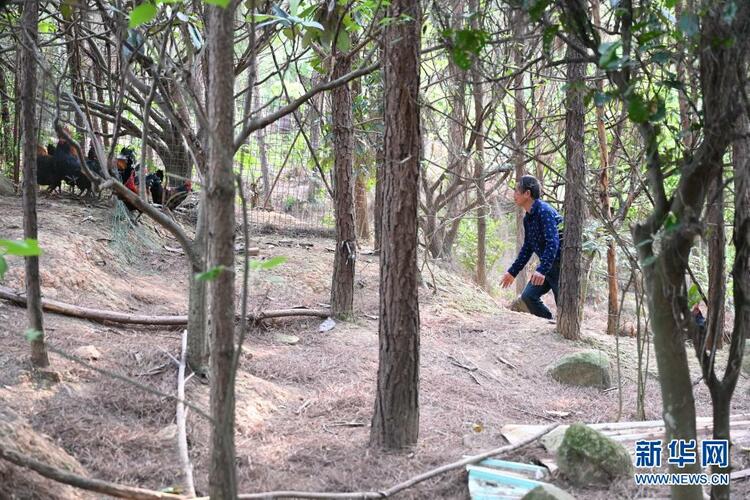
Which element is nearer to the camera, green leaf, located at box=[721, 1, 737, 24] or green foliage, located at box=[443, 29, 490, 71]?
green leaf, located at box=[721, 1, 737, 24]

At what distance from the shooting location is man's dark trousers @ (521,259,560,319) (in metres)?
6.93

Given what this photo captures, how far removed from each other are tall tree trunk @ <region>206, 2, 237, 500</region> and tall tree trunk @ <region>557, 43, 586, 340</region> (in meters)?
4.44

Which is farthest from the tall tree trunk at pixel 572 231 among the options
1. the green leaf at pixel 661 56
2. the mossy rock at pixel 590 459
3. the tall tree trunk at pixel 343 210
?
the green leaf at pixel 661 56

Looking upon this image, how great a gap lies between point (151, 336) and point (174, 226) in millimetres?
2236

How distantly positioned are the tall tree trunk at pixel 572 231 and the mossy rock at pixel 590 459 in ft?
Answer: 10.3

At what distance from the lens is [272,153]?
1145 cm

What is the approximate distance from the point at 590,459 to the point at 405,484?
0.95 meters

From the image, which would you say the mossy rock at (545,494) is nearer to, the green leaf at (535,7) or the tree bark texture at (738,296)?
the tree bark texture at (738,296)

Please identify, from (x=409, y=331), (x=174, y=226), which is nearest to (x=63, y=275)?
(x=174, y=226)

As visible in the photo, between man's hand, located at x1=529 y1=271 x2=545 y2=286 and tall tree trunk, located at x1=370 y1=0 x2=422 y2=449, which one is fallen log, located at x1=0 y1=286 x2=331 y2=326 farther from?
man's hand, located at x1=529 y1=271 x2=545 y2=286

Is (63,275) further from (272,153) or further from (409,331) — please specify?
(272,153)

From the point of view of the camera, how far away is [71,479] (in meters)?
2.29

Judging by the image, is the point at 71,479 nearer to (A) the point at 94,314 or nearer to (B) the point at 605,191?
(A) the point at 94,314

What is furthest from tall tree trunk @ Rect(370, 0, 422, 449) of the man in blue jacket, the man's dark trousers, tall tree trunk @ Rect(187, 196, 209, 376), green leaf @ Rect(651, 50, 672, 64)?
the man's dark trousers
